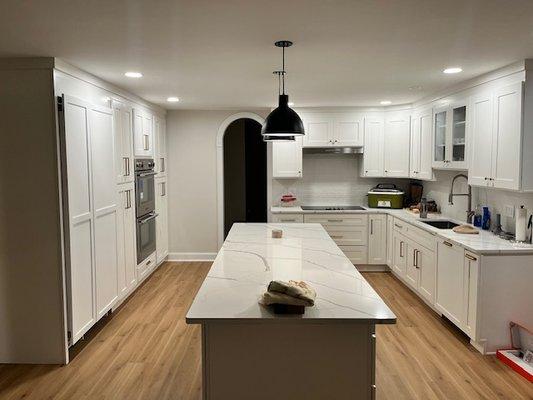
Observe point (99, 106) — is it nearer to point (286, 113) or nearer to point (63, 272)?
point (63, 272)

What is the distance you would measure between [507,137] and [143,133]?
12.7 ft

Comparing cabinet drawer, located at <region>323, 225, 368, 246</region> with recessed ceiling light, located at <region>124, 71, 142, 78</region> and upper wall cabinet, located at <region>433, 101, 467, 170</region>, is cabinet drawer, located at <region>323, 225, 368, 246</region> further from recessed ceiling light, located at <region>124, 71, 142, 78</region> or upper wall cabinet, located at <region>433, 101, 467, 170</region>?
recessed ceiling light, located at <region>124, 71, 142, 78</region>

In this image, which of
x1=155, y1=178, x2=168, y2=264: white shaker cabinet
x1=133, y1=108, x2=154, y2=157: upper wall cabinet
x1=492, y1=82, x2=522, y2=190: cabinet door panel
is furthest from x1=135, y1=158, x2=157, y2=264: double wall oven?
x1=492, y1=82, x2=522, y2=190: cabinet door panel

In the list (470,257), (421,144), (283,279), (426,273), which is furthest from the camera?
(421,144)

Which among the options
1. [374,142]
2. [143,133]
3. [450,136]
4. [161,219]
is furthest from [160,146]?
[450,136]

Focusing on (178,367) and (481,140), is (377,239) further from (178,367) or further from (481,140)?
(178,367)

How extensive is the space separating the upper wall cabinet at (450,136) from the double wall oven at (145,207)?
3388mm

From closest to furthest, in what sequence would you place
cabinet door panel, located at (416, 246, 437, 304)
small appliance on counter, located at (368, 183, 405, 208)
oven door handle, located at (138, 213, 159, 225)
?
cabinet door panel, located at (416, 246, 437, 304) < oven door handle, located at (138, 213, 159, 225) < small appliance on counter, located at (368, 183, 405, 208)

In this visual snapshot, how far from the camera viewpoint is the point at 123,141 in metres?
4.62

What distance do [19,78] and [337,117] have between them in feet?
13.4

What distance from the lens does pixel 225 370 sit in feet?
7.03

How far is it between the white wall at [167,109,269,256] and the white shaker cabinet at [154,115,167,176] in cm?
18

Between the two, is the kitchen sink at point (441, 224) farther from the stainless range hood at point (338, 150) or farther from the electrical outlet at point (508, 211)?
the stainless range hood at point (338, 150)

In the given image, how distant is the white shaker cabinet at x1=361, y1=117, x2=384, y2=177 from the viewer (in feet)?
20.3
